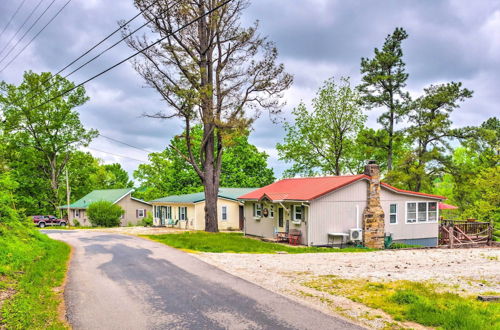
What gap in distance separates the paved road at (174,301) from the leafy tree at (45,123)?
39569 mm

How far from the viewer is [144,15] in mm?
24484

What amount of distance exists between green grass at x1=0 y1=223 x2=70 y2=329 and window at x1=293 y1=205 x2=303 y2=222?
12.6m

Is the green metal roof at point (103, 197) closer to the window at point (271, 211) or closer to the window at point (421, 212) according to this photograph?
Result: the window at point (271, 211)

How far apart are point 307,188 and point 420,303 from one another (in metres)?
16.6

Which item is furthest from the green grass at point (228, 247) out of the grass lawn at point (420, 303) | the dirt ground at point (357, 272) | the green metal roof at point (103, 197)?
the green metal roof at point (103, 197)

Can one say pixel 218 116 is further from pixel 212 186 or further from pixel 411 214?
pixel 411 214

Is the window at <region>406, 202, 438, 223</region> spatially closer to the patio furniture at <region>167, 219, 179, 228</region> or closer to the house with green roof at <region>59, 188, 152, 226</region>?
the patio furniture at <region>167, 219, 179, 228</region>

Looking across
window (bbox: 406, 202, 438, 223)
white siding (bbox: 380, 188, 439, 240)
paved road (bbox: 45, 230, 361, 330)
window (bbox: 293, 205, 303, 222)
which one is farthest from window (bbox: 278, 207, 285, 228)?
paved road (bbox: 45, 230, 361, 330)

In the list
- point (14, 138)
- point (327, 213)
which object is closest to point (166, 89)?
point (327, 213)

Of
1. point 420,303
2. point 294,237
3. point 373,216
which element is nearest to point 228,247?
point 294,237

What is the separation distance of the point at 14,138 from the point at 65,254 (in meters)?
37.5

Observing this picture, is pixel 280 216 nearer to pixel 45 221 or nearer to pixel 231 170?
pixel 231 170

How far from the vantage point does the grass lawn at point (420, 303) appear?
24.5ft

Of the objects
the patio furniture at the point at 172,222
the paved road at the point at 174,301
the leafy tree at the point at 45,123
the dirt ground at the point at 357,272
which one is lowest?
the patio furniture at the point at 172,222
